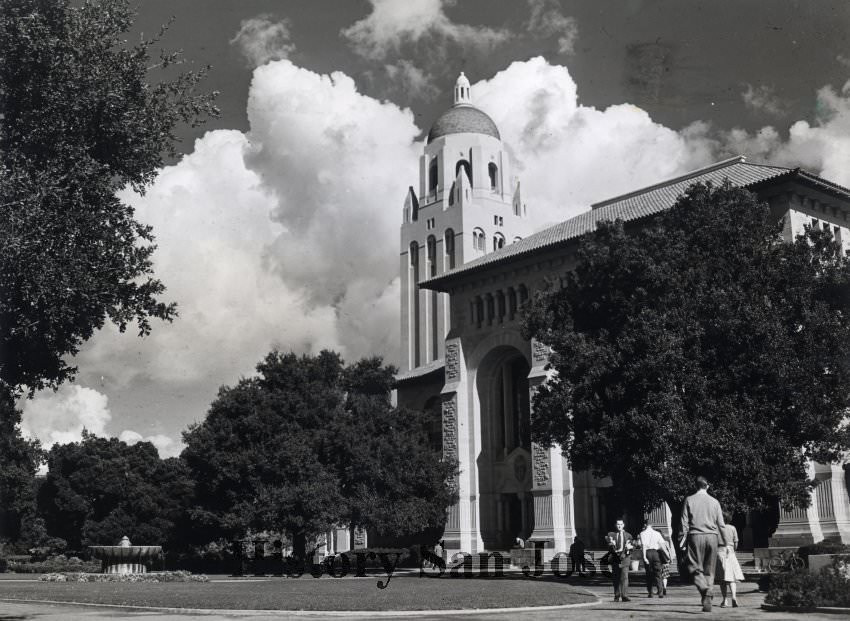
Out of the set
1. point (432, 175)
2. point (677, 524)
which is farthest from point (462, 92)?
point (677, 524)

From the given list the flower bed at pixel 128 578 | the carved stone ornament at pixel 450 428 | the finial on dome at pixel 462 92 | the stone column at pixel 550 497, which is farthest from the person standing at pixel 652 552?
the finial on dome at pixel 462 92

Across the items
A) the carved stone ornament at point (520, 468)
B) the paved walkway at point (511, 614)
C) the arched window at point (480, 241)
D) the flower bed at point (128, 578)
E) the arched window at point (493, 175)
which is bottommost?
the flower bed at point (128, 578)

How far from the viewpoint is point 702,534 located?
14.4m

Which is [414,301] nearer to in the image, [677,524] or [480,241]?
[480,241]

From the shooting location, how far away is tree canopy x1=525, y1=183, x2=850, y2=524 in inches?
966

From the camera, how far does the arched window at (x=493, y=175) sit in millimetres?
96794

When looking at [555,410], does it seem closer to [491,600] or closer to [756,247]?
[756,247]

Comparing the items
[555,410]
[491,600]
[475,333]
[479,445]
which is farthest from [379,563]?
[491,600]

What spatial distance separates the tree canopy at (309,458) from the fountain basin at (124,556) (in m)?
8.50

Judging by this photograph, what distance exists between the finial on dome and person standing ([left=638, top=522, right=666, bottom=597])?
275 ft

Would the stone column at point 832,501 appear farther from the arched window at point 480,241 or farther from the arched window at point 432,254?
the arched window at point 432,254

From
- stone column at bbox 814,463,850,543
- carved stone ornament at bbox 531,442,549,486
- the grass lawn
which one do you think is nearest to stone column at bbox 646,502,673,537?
carved stone ornament at bbox 531,442,549,486

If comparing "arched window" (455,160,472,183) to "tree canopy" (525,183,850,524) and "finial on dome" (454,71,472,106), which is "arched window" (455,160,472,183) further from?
"tree canopy" (525,183,850,524)

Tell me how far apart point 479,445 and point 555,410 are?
72.7 feet
